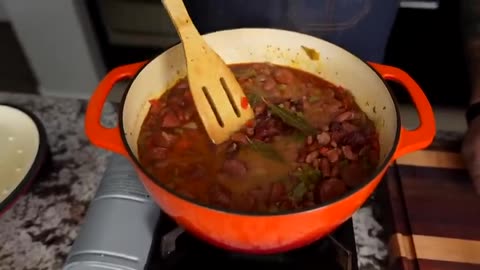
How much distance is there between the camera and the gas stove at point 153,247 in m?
0.74

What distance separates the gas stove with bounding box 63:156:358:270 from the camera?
737mm

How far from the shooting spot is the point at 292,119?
2.74 ft

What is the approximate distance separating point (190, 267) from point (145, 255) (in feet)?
0.20

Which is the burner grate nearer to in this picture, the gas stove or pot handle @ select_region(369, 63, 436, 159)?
the gas stove

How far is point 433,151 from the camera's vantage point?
36.2 inches

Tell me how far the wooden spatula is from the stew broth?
2 cm

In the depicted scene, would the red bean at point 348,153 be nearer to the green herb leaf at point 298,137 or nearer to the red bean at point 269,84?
the green herb leaf at point 298,137

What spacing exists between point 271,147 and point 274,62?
181mm

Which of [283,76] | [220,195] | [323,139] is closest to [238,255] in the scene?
[220,195]

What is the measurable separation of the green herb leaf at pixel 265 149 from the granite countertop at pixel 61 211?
18 centimetres

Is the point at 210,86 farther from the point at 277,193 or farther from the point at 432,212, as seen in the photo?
the point at 432,212

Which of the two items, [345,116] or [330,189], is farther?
[345,116]

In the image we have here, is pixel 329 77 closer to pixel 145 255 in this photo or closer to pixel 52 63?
pixel 145 255

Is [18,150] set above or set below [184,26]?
below
